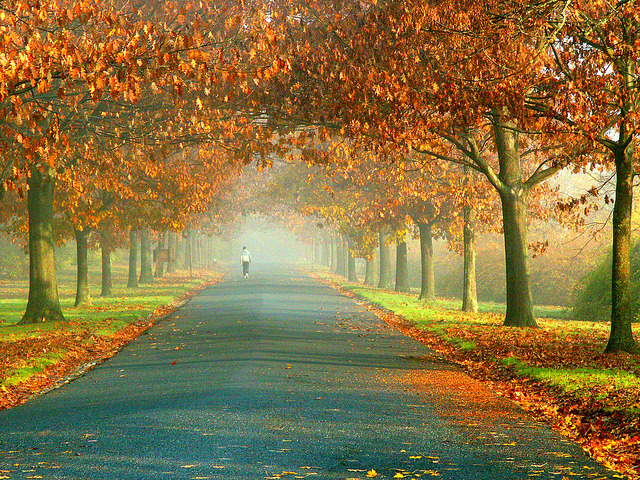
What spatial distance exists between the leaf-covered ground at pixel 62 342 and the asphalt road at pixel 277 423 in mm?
511

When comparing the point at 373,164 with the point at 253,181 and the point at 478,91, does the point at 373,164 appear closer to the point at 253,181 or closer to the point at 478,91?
the point at 478,91

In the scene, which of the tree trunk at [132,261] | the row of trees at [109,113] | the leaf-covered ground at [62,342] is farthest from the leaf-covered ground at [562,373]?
the tree trunk at [132,261]

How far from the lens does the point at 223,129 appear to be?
16656 mm

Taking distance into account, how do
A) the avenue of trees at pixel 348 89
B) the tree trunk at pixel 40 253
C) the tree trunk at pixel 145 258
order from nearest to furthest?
the avenue of trees at pixel 348 89 < the tree trunk at pixel 40 253 < the tree trunk at pixel 145 258

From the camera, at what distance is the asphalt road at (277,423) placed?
5789 mm

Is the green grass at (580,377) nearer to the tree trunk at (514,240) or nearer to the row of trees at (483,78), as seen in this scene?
the row of trees at (483,78)

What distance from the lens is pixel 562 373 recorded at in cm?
1013

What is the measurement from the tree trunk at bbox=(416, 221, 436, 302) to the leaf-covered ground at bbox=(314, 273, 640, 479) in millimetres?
11864

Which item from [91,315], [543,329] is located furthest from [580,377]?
[91,315]

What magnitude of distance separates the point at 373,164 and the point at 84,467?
84.4 ft

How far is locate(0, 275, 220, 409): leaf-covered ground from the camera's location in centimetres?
1036

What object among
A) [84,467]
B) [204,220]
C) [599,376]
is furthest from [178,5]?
[204,220]

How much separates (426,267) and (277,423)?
25428 millimetres

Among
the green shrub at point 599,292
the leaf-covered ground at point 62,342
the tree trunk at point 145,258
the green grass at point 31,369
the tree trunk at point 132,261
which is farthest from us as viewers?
the tree trunk at point 145,258
